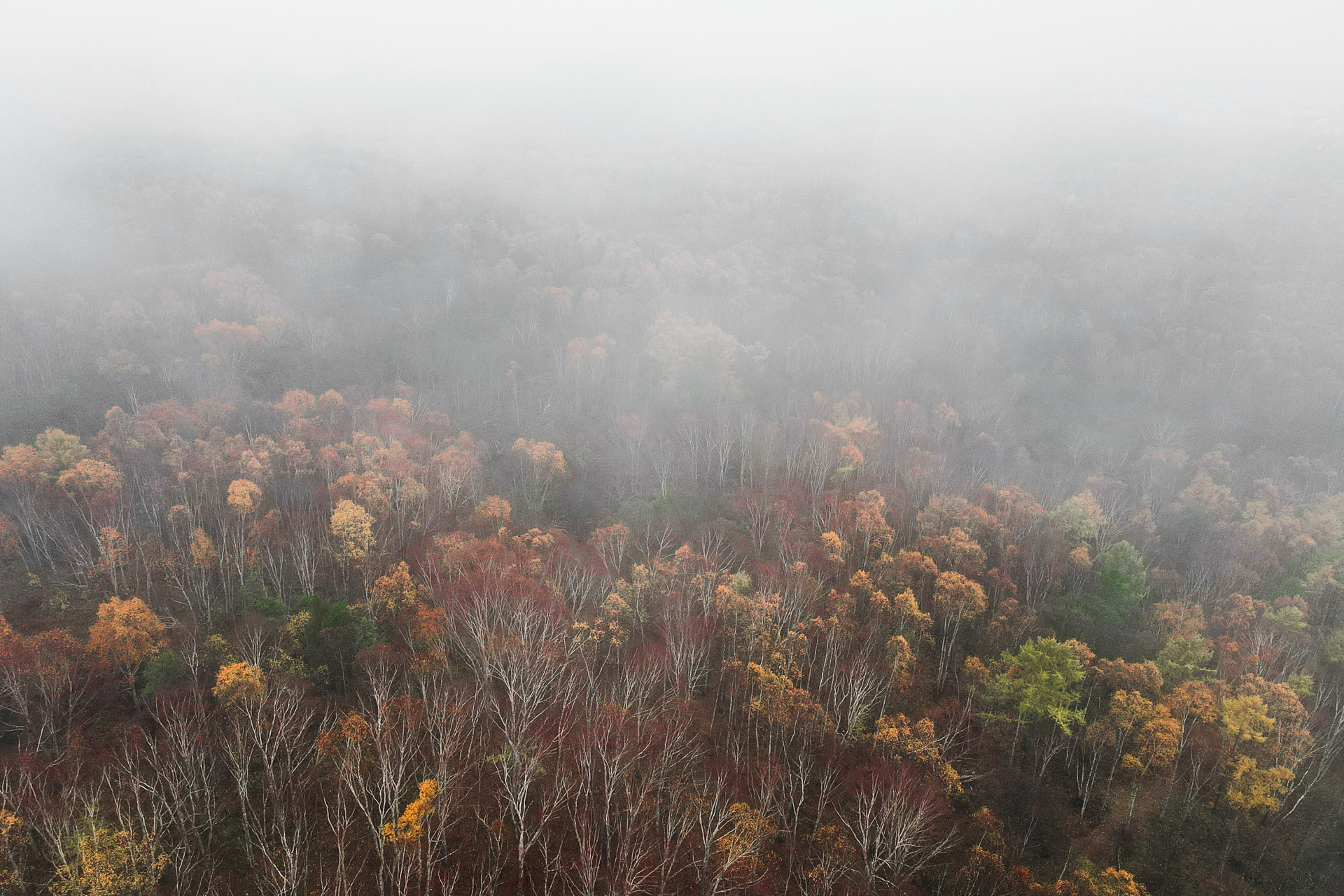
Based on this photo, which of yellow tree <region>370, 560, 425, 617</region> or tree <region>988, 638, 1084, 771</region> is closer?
tree <region>988, 638, 1084, 771</region>

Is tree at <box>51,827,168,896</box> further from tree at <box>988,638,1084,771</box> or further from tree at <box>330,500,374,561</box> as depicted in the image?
tree at <box>988,638,1084,771</box>

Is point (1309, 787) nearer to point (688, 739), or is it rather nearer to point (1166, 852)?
point (1166, 852)

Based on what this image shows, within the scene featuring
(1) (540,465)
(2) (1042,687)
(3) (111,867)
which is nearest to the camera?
(3) (111,867)

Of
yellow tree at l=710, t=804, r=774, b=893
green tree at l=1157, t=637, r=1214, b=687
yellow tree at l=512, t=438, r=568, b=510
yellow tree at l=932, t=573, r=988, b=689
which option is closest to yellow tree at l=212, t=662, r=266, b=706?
yellow tree at l=710, t=804, r=774, b=893

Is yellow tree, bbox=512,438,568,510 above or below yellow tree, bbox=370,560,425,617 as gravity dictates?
below

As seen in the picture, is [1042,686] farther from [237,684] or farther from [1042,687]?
[237,684]

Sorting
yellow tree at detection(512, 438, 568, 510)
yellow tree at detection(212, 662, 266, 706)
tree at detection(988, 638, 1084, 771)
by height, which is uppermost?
yellow tree at detection(212, 662, 266, 706)

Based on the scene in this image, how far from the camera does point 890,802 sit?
1241 inches

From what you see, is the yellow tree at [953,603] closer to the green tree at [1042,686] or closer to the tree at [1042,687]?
the tree at [1042,687]

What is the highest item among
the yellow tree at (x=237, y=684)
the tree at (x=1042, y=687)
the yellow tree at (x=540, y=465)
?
the yellow tree at (x=237, y=684)

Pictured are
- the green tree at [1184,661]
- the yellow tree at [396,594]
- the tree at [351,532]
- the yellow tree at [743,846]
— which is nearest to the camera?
the yellow tree at [743,846]

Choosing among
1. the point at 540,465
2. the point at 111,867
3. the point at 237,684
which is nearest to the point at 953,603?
the point at 237,684

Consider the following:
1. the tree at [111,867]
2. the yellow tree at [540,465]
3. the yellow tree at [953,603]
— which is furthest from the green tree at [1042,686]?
the yellow tree at [540,465]

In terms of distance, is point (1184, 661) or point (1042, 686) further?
point (1184, 661)
